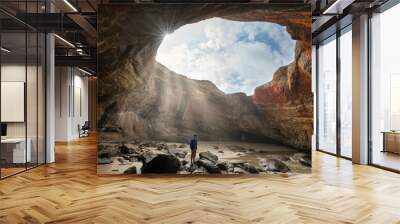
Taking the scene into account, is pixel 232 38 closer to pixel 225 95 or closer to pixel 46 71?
pixel 225 95

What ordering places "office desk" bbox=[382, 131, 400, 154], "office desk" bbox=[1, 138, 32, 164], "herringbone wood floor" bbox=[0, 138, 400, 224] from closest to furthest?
"herringbone wood floor" bbox=[0, 138, 400, 224] < "office desk" bbox=[1, 138, 32, 164] < "office desk" bbox=[382, 131, 400, 154]

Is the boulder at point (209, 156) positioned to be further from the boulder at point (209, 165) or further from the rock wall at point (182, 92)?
the rock wall at point (182, 92)

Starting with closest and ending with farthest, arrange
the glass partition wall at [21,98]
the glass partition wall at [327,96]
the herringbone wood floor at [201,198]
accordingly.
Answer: the herringbone wood floor at [201,198] < the glass partition wall at [21,98] < the glass partition wall at [327,96]

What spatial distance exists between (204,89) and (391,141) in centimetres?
386

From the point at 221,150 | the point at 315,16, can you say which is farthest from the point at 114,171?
the point at 315,16

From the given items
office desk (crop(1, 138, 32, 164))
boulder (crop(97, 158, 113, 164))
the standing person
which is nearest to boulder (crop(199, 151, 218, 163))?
the standing person

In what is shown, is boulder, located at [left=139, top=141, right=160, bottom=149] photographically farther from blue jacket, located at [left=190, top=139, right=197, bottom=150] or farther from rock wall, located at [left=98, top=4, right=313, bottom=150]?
blue jacket, located at [left=190, top=139, right=197, bottom=150]

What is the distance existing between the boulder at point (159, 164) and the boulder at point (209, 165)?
39cm

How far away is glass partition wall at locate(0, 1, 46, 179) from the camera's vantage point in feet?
19.9

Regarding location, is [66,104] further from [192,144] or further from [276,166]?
[276,166]

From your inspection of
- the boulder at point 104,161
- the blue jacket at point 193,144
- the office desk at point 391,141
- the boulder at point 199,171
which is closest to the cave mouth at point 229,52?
the blue jacket at point 193,144

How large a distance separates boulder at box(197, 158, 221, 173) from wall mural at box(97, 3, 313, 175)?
0.06ft

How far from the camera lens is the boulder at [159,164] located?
6195 millimetres

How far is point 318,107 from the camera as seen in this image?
34.8ft
